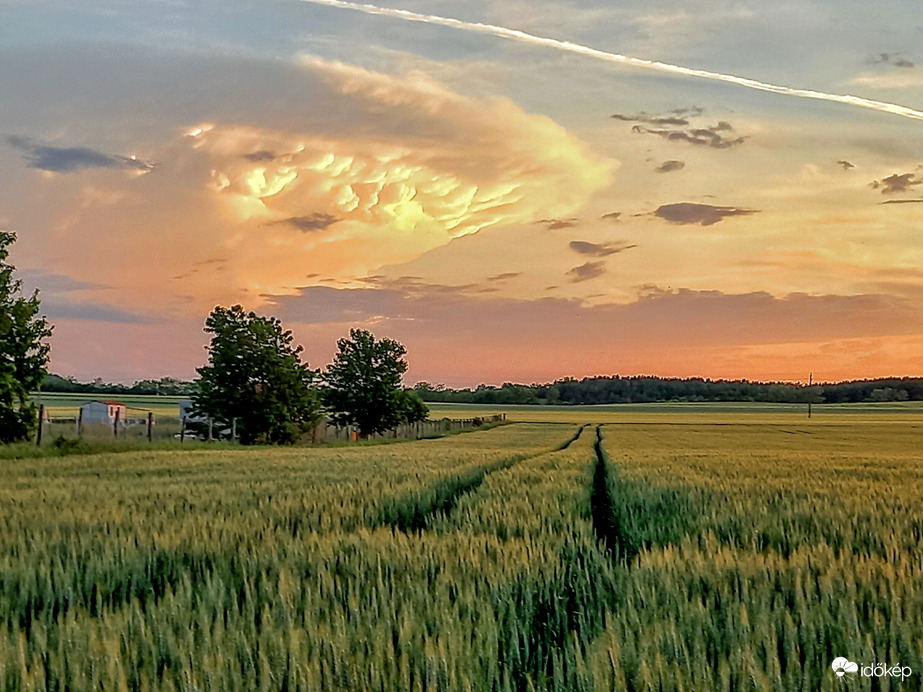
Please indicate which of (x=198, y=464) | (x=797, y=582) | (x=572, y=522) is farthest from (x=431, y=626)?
(x=198, y=464)

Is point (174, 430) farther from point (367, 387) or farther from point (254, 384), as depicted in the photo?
point (367, 387)

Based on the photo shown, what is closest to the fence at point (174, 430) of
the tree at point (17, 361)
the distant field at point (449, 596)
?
the tree at point (17, 361)

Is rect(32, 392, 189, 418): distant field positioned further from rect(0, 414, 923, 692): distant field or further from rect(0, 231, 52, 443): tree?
rect(0, 414, 923, 692): distant field

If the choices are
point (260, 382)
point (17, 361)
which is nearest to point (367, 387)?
point (260, 382)

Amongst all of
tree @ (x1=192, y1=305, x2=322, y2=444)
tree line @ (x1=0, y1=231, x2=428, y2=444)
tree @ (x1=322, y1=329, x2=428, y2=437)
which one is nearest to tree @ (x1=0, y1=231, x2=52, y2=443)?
tree line @ (x1=0, y1=231, x2=428, y2=444)

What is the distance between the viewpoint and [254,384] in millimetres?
49250

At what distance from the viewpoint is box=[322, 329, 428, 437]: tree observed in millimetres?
67375

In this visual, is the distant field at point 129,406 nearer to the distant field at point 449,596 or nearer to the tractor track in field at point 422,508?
the tractor track in field at point 422,508

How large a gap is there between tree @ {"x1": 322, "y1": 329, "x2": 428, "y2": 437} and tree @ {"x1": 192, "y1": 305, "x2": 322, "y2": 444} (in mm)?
→ 16221

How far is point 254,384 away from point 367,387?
19405 millimetres

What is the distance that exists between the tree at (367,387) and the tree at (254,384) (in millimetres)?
16221

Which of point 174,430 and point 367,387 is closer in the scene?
point 174,430

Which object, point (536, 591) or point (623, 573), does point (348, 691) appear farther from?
point (623, 573)

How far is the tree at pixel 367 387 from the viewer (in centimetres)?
6738
